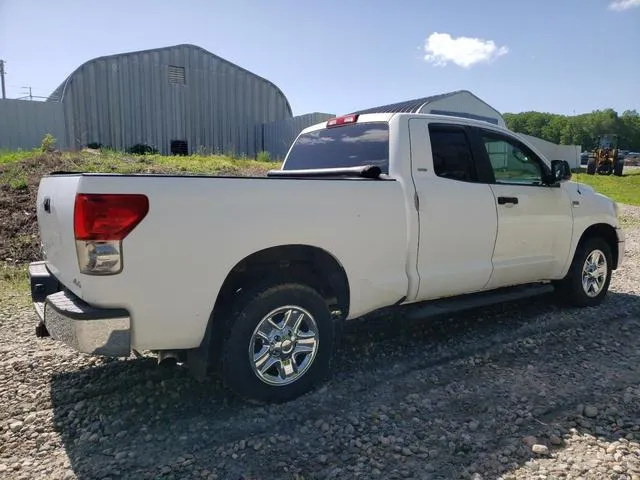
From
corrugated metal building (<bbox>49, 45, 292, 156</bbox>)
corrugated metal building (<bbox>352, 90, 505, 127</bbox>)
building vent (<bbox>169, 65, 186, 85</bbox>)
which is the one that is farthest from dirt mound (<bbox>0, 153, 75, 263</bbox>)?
corrugated metal building (<bbox>352, 90, 505, 127</bbox>)

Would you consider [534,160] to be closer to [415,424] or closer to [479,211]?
[479,211]

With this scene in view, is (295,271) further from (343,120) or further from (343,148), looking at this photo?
(343,120)

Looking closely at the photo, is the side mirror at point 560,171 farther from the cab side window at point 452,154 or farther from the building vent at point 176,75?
the building vent at point 176,75

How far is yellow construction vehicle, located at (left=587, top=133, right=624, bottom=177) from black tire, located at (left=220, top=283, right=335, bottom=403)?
3858cm

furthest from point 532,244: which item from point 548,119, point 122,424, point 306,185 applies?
point 548,119

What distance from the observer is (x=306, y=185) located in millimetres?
3408

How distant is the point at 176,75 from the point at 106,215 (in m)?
22.8

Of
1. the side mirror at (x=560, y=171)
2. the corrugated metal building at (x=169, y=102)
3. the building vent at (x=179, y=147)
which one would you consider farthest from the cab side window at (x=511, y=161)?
the building vent at (x=179, y=147)

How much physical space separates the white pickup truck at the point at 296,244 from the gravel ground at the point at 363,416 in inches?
15.3

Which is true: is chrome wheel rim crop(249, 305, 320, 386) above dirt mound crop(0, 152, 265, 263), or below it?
below

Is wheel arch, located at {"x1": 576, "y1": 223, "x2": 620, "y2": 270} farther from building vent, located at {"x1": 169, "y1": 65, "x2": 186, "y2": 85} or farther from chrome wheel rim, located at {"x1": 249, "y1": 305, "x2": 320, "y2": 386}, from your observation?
building vent, located at {"x1": 169, "y1": 65, "x2": 186, "y2": 85}

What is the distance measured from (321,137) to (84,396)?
303 centimetres

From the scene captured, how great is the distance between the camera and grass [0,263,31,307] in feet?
19.6

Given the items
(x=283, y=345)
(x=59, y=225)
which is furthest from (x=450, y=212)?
(x=59, y=225)
